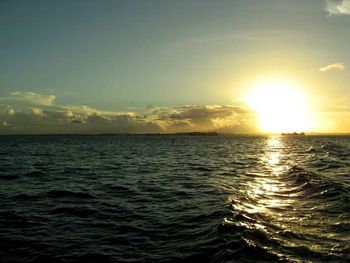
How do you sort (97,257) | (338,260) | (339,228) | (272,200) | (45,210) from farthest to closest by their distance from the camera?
(272,200) → (45,210) → (339,228) → (97,257) → (338,260)

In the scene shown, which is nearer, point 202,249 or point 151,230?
point 202,249

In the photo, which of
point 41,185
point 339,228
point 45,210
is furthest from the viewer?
point 41,185

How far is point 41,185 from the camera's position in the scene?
25.6 m

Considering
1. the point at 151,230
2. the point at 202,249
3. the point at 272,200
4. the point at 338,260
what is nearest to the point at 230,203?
the point at 272,200

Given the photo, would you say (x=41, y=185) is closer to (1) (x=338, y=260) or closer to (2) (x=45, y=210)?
(2) (x=45, y=210)

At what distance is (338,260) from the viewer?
10266 mm

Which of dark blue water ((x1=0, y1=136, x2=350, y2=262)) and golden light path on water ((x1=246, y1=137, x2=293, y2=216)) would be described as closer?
dark blue water ((x1=0, y1=136, x2=350, y2=262))

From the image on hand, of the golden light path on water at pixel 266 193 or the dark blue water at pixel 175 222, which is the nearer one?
the dark blue water at pixel 175 222

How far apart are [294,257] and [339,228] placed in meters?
3.95

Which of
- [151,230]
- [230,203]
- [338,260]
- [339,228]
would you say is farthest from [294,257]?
[230,203]

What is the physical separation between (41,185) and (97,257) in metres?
16.0

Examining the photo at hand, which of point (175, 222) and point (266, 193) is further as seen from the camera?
point (266, 193)

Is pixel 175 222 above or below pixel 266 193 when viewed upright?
below

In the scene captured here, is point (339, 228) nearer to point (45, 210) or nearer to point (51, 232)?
point (51, 232)
